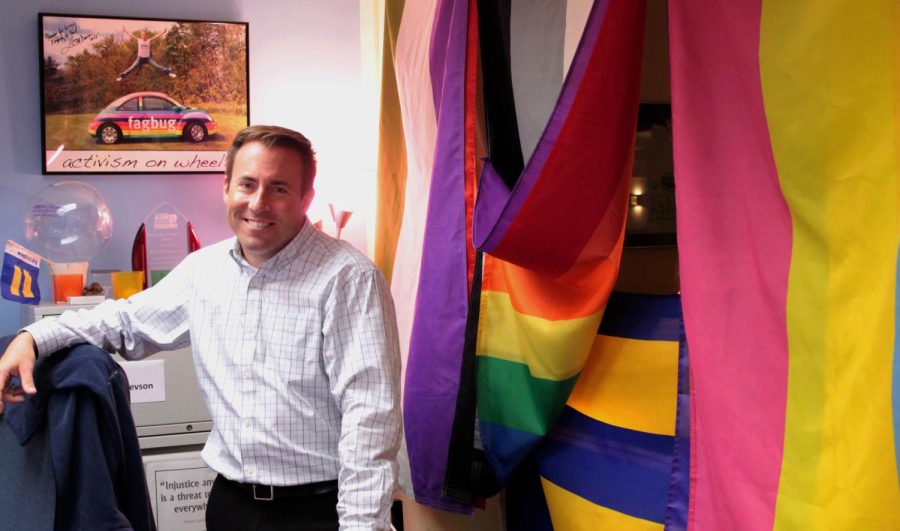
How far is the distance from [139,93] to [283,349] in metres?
2.18

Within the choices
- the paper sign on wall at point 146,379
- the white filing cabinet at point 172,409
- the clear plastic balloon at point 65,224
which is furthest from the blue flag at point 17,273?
the paper sign on wall at point 146,379

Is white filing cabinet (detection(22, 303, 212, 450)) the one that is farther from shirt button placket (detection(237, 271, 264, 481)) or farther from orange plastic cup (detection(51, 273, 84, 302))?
shirt button placket (detection(237, 271, 264, 481))

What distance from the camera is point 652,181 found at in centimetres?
212

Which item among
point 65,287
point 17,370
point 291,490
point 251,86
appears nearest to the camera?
point 17,370

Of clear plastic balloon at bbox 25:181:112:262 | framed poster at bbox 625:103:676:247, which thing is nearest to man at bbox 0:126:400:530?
framed poster at bbox 625:103:676:247

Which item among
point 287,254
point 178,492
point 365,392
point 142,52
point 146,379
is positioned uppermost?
→ point 142,52

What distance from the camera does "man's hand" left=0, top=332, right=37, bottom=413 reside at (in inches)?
62.1

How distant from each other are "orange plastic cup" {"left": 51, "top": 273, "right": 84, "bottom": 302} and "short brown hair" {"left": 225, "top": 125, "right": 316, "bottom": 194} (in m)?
1.58

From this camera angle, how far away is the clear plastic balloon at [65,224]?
10.9 feet

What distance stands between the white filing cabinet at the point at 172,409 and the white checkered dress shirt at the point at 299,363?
119cm

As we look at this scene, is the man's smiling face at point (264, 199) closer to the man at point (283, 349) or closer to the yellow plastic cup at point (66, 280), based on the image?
the man at point (283, 349)

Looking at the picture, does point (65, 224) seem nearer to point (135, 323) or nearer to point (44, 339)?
point (135, 323)

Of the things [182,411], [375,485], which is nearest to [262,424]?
[375,485]
